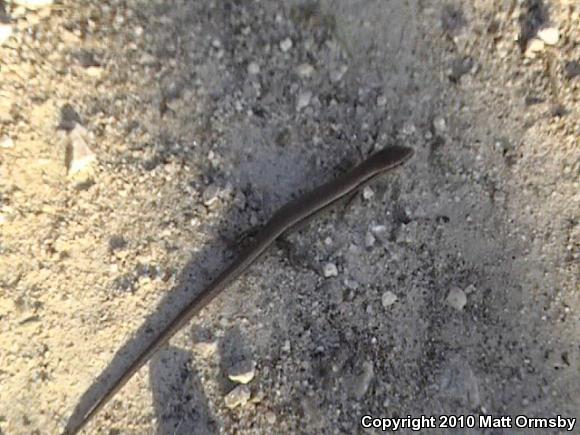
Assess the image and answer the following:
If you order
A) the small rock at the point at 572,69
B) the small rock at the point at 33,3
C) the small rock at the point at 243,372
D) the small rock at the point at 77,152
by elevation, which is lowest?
the small rock at the point at 243,372

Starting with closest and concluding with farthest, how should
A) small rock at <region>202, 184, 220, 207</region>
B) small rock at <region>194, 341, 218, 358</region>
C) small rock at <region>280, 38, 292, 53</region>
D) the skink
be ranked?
the skink
small rock at <region>194, 341, 218, 358</region>
small rock at <region>202, 184, 220, 207</region>
small rock at <region>280, 38, 292, 53</region>

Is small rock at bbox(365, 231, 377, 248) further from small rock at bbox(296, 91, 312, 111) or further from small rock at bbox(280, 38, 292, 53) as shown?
small rock at bbox(280, 38, 292, 53)

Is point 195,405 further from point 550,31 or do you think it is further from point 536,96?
point 550,31

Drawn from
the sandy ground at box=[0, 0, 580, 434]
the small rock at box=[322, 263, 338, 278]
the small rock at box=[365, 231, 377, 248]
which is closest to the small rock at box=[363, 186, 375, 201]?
the sandy ground at box=[0, 0, 580, 434]

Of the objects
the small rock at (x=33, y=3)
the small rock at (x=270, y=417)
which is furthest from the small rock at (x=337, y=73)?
the small rock at (x=270, y=417)

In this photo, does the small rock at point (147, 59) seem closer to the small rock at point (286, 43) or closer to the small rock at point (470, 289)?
the small rock at point (286, 43)

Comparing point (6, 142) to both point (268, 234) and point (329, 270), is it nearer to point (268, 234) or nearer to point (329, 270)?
point (268, 234)

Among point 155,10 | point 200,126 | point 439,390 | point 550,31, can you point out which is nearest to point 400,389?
point 439,390

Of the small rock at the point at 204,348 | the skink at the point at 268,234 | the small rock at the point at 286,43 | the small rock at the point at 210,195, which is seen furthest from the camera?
the small rock at the point at 286,43
